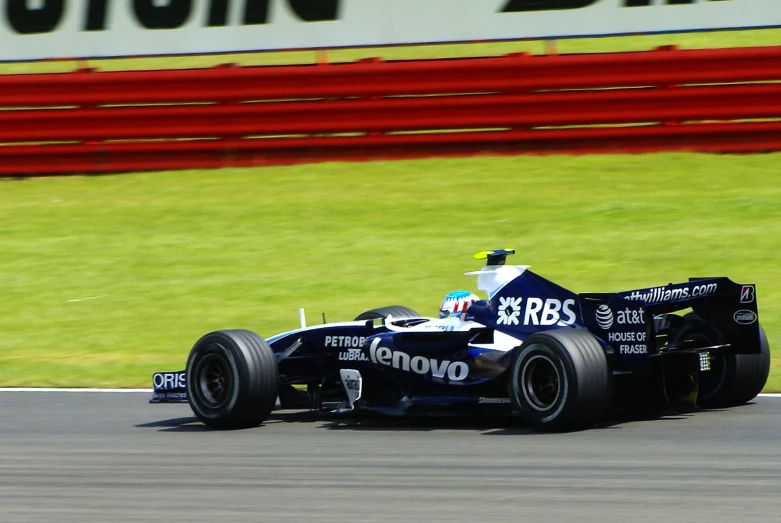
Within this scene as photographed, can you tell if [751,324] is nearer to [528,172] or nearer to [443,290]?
[443,290]

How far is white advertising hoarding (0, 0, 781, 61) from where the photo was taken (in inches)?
697

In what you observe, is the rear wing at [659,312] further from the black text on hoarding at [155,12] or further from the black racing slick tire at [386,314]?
the black text on hoarding at [155,12]

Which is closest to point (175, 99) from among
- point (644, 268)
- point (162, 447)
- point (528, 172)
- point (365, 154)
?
point (365, 154)

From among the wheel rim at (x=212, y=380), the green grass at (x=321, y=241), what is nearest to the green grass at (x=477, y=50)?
the green grass at (x=321, y=241)

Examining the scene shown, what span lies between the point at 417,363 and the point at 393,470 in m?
1.57

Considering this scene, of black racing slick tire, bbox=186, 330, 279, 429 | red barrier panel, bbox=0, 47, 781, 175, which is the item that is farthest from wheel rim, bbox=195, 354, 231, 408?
red barrier panel, bbox=0, 47, 781, 175

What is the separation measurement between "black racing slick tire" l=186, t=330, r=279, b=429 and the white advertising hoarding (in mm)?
10676

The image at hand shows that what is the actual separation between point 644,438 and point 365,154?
10.5 meters

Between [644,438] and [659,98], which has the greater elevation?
[659,98]

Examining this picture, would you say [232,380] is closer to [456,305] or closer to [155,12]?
[456,305]

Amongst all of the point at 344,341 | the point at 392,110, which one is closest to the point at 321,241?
the point at 392,110

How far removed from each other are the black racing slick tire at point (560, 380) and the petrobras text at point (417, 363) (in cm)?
48

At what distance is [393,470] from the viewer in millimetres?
6477

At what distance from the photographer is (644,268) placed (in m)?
12.8
